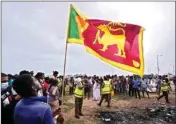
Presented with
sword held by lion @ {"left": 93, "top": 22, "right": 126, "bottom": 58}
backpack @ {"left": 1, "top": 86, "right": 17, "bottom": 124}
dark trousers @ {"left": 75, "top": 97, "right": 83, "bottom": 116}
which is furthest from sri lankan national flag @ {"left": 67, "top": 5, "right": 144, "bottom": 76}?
dark trousers @ {"left": 75, "top": 97, "right": 83, "bottom": 116}

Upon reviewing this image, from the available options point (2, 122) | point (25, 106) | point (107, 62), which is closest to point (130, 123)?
point (107, 62)

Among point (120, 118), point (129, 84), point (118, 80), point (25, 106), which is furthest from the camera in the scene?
point (118, 80)

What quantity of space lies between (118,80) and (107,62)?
1740cm

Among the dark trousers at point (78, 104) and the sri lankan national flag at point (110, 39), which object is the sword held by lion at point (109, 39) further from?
the dark trousers at point (78, 104)

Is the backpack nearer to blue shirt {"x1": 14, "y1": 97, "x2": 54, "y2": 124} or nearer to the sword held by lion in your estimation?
blue shirt {"x1": 14, "y1": 97, "x2": 54, "y2": 124}

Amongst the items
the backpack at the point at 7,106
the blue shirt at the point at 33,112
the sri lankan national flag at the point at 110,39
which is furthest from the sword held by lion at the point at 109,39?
the blue shirt at the point at 33,112

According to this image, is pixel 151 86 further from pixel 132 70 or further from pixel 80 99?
pixel 132 70

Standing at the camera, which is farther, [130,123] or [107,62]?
[130,123]

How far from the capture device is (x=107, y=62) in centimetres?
775

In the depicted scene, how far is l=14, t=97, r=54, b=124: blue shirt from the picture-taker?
122 inches

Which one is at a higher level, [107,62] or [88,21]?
[88,21]

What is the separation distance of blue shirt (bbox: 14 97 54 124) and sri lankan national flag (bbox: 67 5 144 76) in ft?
14.5

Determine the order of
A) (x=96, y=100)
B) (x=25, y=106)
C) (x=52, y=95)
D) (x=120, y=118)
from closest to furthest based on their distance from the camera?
(x=25, y=106) → (x=52, y=95) → (x=120, y=118) → (x=96, y=100)

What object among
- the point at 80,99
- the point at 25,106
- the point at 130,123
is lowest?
the point at 130,123
